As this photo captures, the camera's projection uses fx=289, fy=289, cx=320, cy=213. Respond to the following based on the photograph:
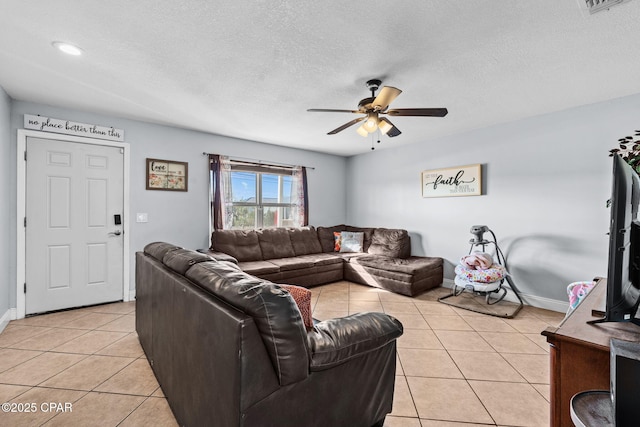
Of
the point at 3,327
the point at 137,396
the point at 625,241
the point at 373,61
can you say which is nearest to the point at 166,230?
the point at 3,327

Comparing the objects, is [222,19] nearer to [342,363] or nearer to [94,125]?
[342,363]

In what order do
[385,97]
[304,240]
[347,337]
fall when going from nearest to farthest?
[347,337] → [385,97] → [304,240]

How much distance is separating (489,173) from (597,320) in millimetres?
3185

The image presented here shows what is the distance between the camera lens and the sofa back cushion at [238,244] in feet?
14.0

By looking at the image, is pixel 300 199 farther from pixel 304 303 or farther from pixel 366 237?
pixel 304 303

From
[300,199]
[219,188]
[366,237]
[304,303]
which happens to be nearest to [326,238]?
[366,237]

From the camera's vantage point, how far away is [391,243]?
4898mm

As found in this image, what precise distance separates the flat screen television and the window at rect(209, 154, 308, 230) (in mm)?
4258

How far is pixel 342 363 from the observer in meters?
1.32

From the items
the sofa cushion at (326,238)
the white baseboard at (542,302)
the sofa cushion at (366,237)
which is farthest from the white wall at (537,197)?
the sofa cushion at (326,238)

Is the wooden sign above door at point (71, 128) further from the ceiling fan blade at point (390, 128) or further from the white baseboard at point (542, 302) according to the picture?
the white baseboard at point (542, 302)

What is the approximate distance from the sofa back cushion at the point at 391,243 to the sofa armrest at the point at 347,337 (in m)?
3.34

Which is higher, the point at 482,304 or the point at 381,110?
the point at 381,110

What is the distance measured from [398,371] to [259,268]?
2.28 metres
